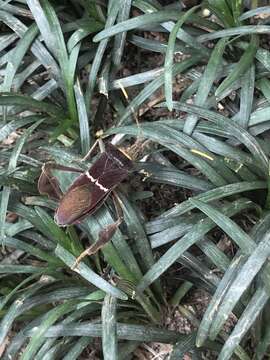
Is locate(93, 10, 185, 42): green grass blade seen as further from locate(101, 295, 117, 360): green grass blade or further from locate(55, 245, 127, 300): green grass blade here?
locate(101, 295, 117, 360): green grass blade

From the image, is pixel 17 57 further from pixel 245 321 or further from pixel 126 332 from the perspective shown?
pixel 245 321

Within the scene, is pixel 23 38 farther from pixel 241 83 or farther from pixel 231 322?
pixel 231 322

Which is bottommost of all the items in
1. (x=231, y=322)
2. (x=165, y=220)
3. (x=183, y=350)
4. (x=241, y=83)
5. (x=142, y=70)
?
(x=183, y=350)

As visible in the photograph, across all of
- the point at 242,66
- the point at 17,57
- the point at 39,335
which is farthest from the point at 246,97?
the point at 39,335

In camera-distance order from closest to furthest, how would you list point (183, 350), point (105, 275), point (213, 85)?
1. point (183, 350)
2. point (105, 275)
3. point (213, 85)

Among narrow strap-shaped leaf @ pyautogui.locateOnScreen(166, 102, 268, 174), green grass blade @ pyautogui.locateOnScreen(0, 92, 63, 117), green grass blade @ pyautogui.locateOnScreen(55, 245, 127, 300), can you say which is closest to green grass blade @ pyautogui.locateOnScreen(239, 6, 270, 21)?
narrow strap-shaped leaf @ pyautogui.locateOnScreen(166, 102, 268, 174)

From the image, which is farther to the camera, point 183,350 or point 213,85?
point 213,85

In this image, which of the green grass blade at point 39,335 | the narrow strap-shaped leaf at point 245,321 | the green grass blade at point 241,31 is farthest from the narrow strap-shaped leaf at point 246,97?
the green grass blade at point 39,335

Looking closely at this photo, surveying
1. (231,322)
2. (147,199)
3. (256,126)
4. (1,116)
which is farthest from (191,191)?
(1,116)
